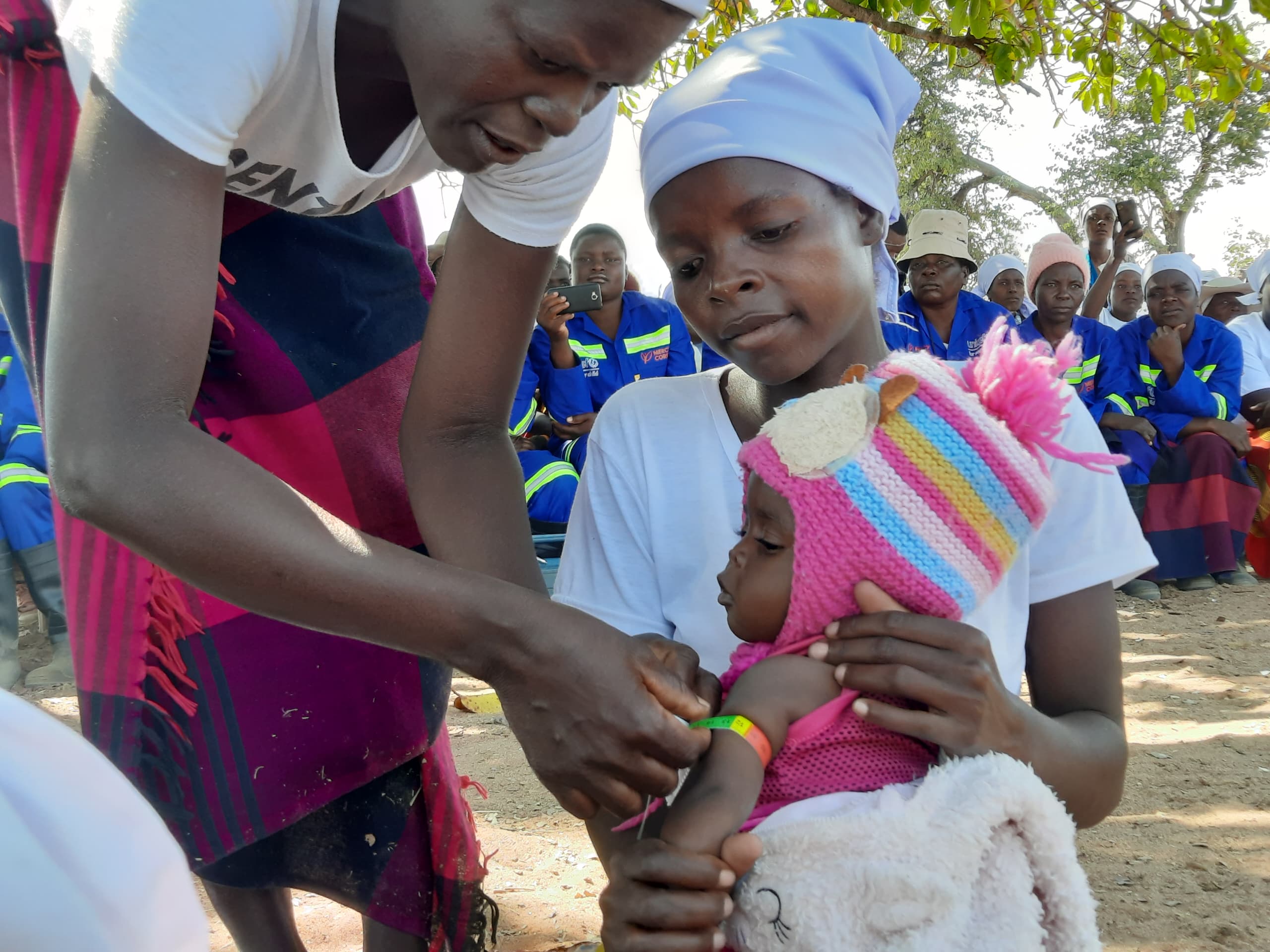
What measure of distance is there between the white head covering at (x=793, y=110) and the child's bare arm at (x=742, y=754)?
2.82ft

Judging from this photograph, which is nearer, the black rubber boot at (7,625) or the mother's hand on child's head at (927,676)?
the mother's hand on child's head at (927,676)

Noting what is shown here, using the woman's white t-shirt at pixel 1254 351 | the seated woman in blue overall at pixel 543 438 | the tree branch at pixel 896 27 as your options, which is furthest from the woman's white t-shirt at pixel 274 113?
the woman's white t-shirt at pixel 1254 351

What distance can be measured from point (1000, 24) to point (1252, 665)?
10.8 ft

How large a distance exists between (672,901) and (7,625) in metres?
5.38

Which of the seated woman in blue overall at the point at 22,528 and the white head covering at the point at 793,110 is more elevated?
the white head covering at the point at 793,110

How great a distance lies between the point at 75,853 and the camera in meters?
0.58

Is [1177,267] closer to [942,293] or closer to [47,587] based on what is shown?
[942,293]

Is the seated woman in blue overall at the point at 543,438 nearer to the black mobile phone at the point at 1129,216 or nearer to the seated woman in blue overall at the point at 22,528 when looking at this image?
the seated woman in blue overall at the point at 22,528

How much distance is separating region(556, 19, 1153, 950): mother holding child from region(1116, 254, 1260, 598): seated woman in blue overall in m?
5.58

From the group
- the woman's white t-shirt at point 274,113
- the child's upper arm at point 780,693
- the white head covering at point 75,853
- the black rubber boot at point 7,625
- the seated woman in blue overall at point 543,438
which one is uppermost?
the woman's white t-shirt at point 274,113

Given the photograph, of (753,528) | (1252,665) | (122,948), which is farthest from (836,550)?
(1252,665)

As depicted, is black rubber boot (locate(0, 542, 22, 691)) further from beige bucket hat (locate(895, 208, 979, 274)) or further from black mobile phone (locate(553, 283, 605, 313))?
beige bucket hat (locate(895, 208, 979, 274))

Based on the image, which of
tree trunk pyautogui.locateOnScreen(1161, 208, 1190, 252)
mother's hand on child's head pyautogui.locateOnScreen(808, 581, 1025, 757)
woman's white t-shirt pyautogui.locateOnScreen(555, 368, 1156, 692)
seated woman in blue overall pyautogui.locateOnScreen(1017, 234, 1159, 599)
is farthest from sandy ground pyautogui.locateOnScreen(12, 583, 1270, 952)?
tree trunk pyautogui.locateOnScreen(1161, 208, 1190, 252)

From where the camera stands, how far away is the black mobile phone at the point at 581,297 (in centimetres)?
585
